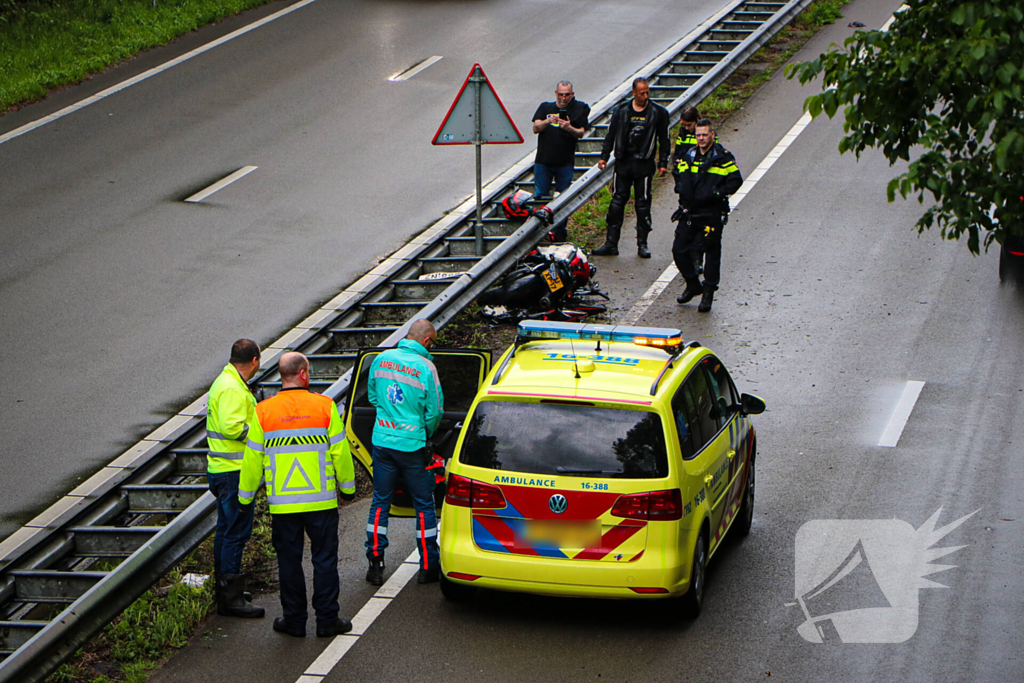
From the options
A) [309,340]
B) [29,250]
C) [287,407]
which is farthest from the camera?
[29,250]

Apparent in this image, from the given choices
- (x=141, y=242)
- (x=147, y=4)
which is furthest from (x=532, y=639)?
(x=147, y=4)

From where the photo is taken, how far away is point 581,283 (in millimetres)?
13641

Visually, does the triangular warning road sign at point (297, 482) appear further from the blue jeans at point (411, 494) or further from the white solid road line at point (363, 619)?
the white solid road line at point (363, 619)

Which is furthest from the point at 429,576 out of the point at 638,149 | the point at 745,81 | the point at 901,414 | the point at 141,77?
the point at 141,77

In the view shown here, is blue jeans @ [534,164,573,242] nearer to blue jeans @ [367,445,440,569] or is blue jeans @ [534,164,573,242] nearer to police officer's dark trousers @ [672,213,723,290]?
police officer's dark trousers @ [672,213,723,290]

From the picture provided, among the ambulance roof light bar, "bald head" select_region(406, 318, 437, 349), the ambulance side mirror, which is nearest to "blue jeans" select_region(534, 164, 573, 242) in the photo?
the ambulance side mirror

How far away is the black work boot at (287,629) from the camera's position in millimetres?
7773

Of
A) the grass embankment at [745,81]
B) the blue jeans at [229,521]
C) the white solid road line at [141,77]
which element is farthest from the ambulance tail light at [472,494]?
the white solid road line at [141,77]

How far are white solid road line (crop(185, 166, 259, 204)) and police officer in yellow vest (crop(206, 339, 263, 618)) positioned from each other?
9140 mm

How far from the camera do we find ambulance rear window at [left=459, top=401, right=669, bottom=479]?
7441mm

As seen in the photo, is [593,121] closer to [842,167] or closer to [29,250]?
[842,167]

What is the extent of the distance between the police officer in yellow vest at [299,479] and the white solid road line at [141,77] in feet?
42.4

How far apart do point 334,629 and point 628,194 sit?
8480mm

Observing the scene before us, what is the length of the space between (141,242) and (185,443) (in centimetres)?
595
